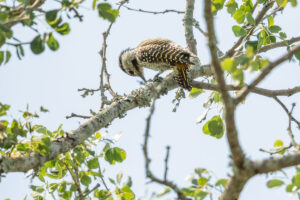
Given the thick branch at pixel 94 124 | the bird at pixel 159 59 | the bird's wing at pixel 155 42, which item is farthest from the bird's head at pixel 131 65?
the thick branch at pixel 94 124

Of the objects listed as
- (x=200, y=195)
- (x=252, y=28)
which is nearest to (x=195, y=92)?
(x=252, y=28)

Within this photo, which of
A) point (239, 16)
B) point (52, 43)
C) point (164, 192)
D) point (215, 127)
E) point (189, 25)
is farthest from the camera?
point (189, 25)

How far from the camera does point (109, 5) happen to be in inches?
108

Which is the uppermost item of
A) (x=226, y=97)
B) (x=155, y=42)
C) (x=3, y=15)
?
(x=155, y=42)

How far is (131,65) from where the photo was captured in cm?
720

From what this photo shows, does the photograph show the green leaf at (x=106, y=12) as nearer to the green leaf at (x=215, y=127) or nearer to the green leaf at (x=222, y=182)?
the green leaf at (x=222, y=182)

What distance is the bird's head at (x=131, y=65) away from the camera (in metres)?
7.13

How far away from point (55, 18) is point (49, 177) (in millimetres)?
1723

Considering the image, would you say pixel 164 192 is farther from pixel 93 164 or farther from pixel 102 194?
pixel 93 164

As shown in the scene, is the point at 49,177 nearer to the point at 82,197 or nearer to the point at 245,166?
the point at 82,197

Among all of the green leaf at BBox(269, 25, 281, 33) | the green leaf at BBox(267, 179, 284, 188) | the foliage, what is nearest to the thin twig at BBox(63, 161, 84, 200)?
the foliage

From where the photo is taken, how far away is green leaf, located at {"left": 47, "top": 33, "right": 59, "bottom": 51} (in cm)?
279

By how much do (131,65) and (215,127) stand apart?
127 inches

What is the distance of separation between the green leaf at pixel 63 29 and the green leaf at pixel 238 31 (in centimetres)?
212
